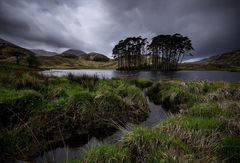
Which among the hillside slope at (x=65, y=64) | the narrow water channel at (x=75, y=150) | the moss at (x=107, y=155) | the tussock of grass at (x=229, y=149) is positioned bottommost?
the narrow water channel at (x=75, y=150)

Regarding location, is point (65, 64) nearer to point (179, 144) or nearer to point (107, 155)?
point (107, 155)

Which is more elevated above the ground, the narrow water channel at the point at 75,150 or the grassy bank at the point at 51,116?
the grassy bank at the point at 51,116

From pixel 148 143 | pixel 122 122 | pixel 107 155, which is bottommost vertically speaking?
pixel 122 122

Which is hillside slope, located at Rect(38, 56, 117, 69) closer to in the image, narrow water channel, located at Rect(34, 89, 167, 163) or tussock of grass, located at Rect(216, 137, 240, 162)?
narrow water channel, located at Rect(34, 89, 167, 163)

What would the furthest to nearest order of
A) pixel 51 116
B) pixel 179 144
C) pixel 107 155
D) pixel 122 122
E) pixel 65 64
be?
pixel 65 64 → pixel 122 122 → pixel 51 116 → pixel 179 144 → pixel 107 155

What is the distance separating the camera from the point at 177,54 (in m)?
66.2

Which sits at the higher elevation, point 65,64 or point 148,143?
point 65,64

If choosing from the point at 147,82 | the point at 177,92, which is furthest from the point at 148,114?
the point at 147,82

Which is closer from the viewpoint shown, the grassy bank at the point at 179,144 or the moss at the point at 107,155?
the grassy bank at the point at 179,144

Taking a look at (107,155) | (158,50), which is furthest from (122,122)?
(158,50)

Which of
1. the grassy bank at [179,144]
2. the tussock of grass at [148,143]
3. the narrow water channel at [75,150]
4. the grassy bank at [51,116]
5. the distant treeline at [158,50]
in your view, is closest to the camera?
the grassy bank at [179,144]

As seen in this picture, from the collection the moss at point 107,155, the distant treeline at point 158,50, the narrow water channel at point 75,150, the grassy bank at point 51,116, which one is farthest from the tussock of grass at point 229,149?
the distant treeline at point 158,50

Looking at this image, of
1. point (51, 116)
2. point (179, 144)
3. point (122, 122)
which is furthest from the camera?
point (122, 122)

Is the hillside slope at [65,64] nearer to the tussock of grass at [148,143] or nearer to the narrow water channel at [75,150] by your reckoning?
the narrow water channel at [75,150]
